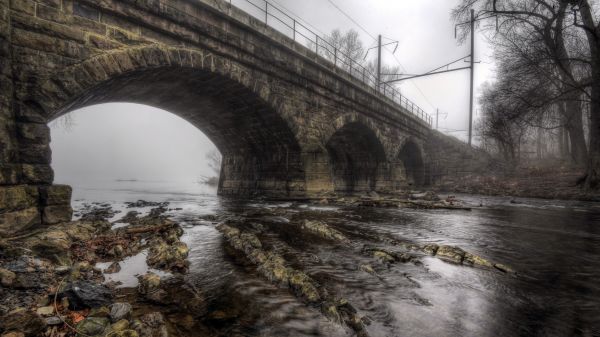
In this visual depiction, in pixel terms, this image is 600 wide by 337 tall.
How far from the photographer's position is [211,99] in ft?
36.4

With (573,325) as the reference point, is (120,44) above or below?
above

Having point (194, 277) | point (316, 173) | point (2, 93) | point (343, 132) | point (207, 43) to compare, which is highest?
point (207, 43)

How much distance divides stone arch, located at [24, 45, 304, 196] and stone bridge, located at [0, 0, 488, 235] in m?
0.04

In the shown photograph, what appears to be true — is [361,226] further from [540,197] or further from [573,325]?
[540,197]

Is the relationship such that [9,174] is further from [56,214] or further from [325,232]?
[325,232]

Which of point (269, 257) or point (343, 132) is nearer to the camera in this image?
point (269, 257)

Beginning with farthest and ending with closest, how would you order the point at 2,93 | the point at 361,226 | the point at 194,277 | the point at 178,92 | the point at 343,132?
the point at 343,132
the point at 178,92
the point at 361,226
the point at 2,93
the point at 194,277

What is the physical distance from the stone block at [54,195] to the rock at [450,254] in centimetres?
610

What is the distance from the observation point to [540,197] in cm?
1479

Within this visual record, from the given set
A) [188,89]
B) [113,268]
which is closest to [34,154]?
[113,268]

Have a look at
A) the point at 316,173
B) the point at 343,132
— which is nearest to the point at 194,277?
the point at 316,173

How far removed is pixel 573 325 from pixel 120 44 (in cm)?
871

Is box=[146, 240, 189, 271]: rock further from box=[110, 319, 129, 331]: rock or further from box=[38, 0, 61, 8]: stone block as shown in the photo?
box=[38, 0, 61, 8]: stone block

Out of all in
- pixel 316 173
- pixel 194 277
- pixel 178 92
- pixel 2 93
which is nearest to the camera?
pixel 194 277
